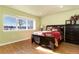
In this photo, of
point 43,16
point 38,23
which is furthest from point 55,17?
point 38,23

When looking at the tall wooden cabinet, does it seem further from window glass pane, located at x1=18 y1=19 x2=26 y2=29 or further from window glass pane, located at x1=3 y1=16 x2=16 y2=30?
window glass pane, located at x1=3 y1=16 x2=16 y2=30

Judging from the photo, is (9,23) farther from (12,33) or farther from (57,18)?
(57,18)

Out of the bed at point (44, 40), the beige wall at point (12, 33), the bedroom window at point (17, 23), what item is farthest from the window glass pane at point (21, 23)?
the bed at point (44, 40)

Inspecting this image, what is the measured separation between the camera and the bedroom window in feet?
14.8

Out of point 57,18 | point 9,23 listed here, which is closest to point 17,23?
point 9,23

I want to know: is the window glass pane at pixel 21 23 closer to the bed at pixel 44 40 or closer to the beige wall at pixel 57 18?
the bed at pixel 44 40

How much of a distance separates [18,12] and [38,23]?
1.53 m

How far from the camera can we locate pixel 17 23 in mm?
5074

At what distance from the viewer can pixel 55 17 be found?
485 centimetres

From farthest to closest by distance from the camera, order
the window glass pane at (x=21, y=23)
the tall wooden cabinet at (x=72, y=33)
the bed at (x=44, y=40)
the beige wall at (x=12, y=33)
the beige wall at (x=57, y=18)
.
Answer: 1. the window glass pane at (x=21, y=23)
2. the beige wall at (x=57, y=18)
3. the tall wooden cabinet at (x=72, y=33)
4. the beige wall at (x=12, y=33)
5. the bed at (x=44, y=40)

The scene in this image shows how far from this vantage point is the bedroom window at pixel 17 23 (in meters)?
4.52

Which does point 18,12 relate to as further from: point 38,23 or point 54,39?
point 54,39
